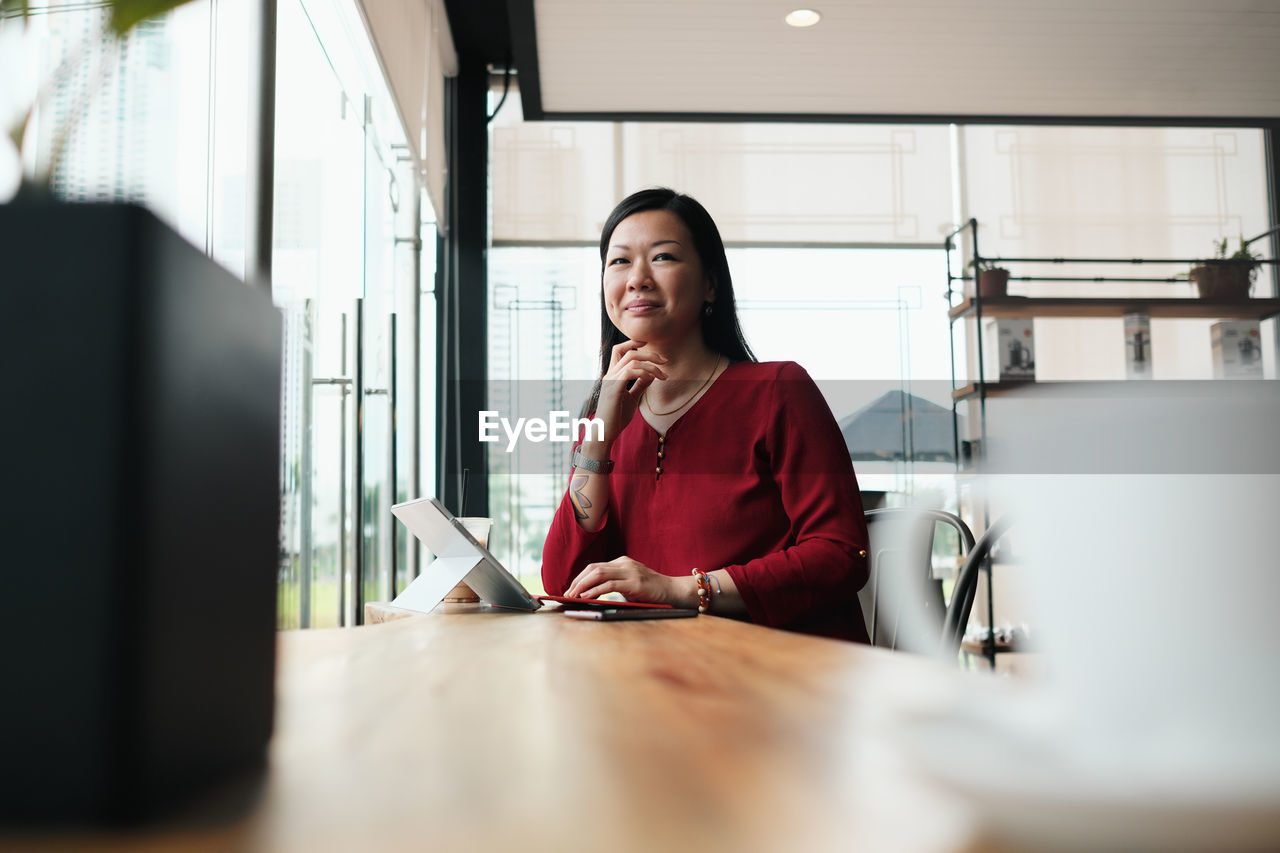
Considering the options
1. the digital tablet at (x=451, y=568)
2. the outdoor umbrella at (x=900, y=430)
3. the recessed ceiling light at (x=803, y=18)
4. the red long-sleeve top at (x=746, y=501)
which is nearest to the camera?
the digital tablet at (x=451, y=568)

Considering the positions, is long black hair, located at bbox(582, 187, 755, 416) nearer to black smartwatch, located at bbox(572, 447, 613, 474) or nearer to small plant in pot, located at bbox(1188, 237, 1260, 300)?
black smartwatch, located at bbox(572, 447, 613, 474)

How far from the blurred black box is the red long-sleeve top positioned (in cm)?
111

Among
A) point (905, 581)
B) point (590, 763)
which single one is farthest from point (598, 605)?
point (590, 763)

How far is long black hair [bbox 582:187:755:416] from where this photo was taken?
1755mm

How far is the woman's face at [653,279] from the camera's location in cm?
171

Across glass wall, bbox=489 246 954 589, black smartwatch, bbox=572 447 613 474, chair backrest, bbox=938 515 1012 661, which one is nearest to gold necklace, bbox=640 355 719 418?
black smartwatch, bbox=572 447 613 474

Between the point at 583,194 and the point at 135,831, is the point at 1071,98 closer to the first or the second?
the point at 583,194

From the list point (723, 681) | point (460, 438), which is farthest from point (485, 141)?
point (723, 681)

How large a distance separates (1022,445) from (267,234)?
1599 millimetres

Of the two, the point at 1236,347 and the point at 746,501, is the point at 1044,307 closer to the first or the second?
the point at 1236,347

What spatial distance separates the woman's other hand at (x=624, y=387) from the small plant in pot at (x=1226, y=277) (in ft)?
11.9

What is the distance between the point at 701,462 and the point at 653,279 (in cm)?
38

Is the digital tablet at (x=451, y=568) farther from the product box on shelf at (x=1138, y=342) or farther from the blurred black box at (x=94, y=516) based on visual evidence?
the product box on shelf at (x=1138, y=342)

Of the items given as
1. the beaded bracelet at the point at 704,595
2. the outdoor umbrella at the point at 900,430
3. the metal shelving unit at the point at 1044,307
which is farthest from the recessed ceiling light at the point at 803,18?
the beaded bracelet at the point at 704,595
